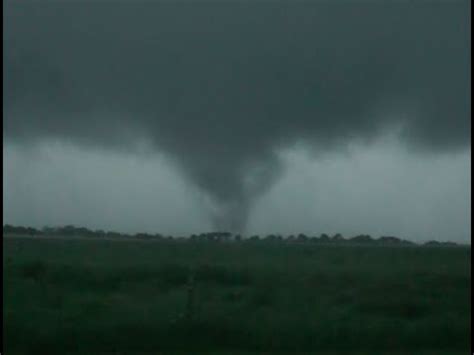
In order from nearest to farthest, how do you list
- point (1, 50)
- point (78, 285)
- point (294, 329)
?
point (294, 329), point (1, 50), point (78, 285)

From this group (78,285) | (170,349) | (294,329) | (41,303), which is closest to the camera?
(170,349)

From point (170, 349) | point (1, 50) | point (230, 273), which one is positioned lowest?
point (170, 349)

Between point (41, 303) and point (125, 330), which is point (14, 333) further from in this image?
point (41, 303)

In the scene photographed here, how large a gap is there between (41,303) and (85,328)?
5.70m

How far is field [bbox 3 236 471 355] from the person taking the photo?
61.6 ft

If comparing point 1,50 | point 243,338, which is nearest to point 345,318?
point 243,338

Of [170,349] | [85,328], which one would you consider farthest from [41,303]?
[170,349]

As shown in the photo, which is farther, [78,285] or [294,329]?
[78,285]

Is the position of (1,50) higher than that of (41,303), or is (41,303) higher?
(1,50)

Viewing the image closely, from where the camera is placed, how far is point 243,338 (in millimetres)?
19328

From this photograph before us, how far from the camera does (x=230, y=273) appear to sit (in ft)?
117

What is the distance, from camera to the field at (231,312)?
61.6 feet

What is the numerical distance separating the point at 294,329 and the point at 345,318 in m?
2.73

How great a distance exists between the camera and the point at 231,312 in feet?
74.9
